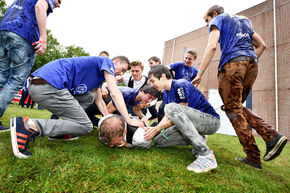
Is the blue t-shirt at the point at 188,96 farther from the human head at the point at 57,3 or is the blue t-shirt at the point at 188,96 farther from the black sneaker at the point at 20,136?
the human head at the point at 57,3

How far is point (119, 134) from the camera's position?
2.09 meters

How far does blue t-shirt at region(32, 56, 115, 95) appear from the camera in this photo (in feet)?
6.31

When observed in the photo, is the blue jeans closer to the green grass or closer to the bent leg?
the bent leg

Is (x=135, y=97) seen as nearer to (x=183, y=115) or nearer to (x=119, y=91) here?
(x=119, y=91)

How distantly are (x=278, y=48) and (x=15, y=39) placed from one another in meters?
14.0

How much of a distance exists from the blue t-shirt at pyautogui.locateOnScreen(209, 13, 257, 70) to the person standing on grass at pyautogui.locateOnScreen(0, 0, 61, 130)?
2.59m

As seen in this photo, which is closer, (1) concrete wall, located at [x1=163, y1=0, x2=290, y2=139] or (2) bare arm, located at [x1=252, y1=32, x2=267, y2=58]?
(2) bare arm, located at [x1=252, y1=32, x2=267, y2=58]

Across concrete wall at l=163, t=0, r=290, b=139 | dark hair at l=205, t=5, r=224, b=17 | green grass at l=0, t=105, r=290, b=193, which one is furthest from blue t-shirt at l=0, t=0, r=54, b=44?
concrete wall at l=163, t=0, r=290, b=139

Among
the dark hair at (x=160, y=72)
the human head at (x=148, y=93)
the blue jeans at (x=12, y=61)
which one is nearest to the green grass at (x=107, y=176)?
the blue jeans at (x=12, y=61)

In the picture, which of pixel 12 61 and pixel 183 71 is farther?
pixel 183 71

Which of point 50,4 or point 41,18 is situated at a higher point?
point 50,4

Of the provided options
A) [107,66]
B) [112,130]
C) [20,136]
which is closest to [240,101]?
[112,130]

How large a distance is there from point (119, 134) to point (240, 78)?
6.07ft

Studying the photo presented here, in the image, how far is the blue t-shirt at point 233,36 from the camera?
2.15m
